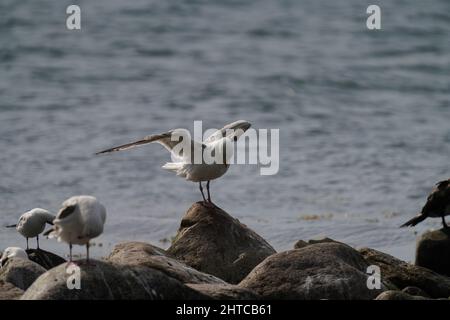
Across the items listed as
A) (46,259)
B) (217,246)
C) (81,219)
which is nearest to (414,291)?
(217,246)

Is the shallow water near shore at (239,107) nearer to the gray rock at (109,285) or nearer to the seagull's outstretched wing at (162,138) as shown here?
the seagull's outstretched wing at (162,138)

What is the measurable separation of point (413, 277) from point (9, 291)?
4478mm

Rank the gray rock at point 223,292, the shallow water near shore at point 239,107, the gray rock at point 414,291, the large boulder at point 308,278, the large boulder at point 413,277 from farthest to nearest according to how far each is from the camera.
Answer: the shallow water near shore at point 239,107, the large boulder at point 413,277, the gray rock at point 414,291, the large boulder at point 308,278, the gray rock at point 223,292

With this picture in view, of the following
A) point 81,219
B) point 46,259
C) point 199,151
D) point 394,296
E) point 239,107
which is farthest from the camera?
point 239,107

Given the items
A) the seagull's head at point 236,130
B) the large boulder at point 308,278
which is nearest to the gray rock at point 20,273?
the large boulder at point 308,278

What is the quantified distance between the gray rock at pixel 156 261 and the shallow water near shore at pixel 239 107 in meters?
3.53

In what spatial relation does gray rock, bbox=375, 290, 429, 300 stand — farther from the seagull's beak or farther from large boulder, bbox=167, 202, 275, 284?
the seagull's beak

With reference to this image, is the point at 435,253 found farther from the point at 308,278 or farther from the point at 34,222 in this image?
the point at 34,222

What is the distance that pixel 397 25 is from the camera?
1369 inches

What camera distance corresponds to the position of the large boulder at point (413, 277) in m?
12.0

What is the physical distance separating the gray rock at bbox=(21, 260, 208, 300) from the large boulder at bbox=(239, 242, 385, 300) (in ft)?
3.90

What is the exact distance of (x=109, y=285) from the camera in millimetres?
9734
